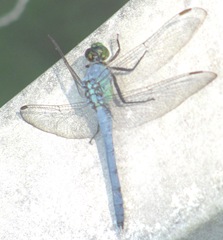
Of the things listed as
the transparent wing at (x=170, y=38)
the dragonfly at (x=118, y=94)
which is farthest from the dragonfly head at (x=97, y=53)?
the transparent wing at (x=170, y=38)

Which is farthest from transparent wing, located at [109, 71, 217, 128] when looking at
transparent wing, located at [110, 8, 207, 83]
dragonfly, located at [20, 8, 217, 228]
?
transparent wing, located at [110, 8, 207, 83]

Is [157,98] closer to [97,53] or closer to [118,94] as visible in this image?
[118,94]

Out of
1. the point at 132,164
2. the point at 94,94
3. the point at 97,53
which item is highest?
the point at 97,53

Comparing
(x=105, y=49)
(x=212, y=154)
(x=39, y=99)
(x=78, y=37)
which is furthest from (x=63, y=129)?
(x=78, y=37)

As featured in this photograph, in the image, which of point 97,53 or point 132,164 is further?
point 97,53

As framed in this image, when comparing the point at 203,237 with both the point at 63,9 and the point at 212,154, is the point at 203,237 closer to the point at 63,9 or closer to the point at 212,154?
the point at 212,154

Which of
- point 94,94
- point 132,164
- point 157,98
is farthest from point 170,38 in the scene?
point 132,164

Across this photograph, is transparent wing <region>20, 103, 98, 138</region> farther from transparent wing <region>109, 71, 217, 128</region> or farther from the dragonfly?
transparent wing <region>109, 71, 217, 128</region>
